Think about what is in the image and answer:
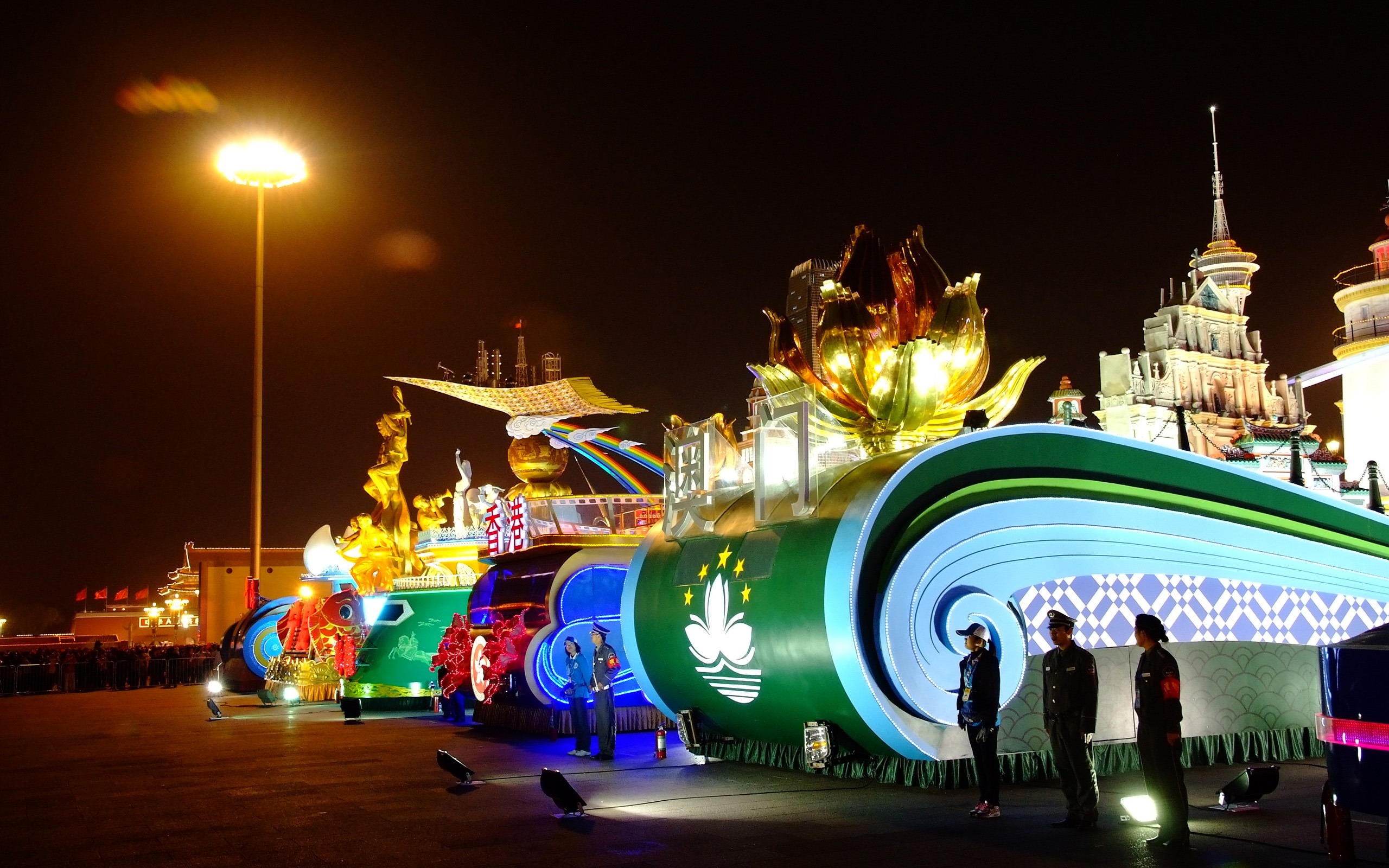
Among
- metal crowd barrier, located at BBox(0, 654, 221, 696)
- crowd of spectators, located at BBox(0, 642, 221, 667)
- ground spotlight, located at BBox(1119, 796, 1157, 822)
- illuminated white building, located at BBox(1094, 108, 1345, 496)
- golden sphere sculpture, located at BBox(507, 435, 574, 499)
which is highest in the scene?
illuminated white building, located at BBox(1094, 108, 1345, 496)

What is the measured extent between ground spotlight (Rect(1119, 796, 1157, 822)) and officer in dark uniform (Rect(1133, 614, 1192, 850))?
0.45 m

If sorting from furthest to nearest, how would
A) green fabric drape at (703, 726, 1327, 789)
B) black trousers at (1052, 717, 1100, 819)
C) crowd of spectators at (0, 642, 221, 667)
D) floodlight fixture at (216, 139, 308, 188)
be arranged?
1. crowd of spectators at (0, 642, 221, 667)
2. floodlight fixture at (216, 139, 308, 188)
3. green fabric drape at (703, 726, 1327, 789)
4. black trousers at (1052, 717, 1100, 819)

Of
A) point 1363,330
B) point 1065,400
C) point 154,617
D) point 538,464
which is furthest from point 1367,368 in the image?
point 154,617

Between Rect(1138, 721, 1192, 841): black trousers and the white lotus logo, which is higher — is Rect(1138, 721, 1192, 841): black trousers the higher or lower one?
the lower one

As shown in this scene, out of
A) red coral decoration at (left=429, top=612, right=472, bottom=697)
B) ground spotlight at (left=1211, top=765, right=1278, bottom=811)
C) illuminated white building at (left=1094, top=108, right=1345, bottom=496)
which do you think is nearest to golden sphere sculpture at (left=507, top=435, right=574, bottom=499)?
red coral decoration at (left=429, top=612, right=472, bottom=697)

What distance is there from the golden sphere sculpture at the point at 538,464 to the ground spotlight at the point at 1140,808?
1778 cm

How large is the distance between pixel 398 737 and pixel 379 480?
1138 cm

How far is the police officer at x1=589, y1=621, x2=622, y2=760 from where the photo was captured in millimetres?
15562

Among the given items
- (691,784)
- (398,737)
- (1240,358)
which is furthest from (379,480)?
(1240,358)

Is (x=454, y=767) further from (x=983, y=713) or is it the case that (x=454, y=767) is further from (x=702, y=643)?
(x=983, y=713)

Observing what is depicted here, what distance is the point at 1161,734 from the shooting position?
9109 mm

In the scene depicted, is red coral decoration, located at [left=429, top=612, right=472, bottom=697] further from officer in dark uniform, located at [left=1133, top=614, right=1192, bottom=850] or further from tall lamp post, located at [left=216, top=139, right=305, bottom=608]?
officer in dark uniform, located at [left=1133, top=614, right=1192, bottom=850]

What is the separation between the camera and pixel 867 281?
1652 centimetres

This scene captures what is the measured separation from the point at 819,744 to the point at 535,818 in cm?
327
